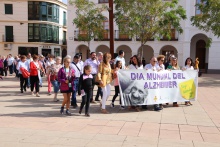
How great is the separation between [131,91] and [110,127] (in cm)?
A: 208

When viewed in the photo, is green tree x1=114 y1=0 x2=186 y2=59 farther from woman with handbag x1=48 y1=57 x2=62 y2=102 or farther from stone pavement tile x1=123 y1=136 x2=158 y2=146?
stone pavement tile x1=123 y1=136 x2=158 y2=146

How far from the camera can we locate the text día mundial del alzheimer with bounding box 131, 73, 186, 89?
26.7ft

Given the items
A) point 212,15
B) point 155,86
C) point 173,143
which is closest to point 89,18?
point 212,15

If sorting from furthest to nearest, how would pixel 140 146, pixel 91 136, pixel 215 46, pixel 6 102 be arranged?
pixel 215 46
pixel 6 102
pixel 91 136
pixel 140 146

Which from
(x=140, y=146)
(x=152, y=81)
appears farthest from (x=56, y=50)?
(x=140, y=146)

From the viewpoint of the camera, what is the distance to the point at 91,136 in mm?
5426

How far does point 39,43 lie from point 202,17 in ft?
85.4

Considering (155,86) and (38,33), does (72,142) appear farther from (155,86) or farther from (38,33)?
(38,33)

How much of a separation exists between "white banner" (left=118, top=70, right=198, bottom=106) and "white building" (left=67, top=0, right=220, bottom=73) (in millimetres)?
18797

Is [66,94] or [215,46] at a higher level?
[215,46]

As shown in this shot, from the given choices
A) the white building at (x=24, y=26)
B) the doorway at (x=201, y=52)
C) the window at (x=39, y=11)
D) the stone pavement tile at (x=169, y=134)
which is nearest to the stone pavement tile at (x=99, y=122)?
the stone pavement tile at (x=169, y=134)

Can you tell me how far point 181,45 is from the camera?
2917 centimetres

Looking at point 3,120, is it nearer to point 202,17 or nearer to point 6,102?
point 6,102

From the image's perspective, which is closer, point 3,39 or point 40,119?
point 40,119
